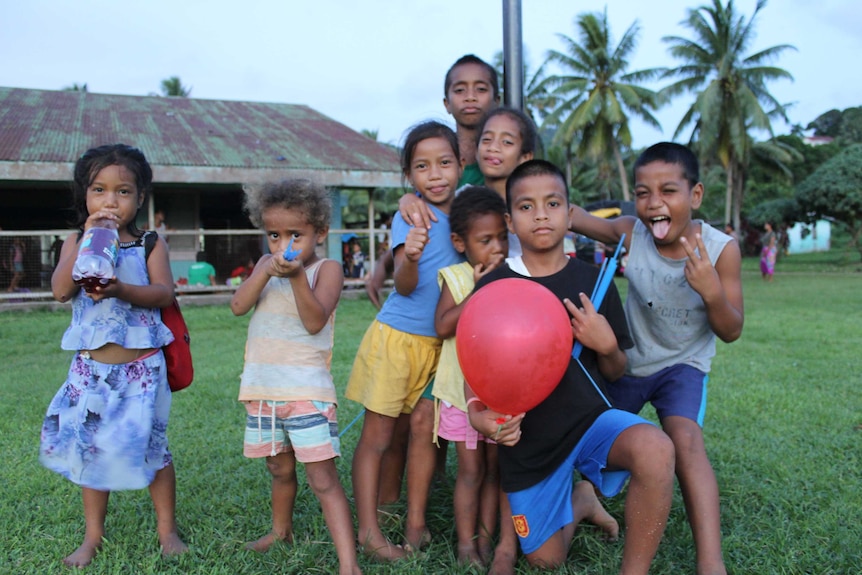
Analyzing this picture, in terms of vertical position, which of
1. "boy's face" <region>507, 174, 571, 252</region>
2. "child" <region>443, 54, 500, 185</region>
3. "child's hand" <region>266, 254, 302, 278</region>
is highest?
"child" <region>443, 54, 500, 185</region>

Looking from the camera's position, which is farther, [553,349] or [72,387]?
[72,387]

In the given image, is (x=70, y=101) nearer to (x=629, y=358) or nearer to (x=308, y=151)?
(x=308, y=151)

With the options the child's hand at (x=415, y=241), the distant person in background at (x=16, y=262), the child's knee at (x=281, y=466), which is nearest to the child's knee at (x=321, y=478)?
the child's knee at (x=281, y=466)

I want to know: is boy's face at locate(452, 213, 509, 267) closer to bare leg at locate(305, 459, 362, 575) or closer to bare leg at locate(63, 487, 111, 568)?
bare leg at locate(305, 459, 362, 575)

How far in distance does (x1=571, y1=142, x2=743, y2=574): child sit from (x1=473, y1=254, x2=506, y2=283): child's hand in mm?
584

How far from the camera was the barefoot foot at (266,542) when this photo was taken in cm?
276

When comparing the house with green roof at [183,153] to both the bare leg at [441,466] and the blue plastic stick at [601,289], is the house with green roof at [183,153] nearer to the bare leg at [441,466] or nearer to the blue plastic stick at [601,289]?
the bare leg at [441,466]

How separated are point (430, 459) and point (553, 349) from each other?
0.99 m

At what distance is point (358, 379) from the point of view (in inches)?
116

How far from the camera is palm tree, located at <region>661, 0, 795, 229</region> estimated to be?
94.0ft

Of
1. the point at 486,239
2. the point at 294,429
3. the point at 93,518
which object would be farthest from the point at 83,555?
the point at 486,239

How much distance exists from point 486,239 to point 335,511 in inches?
46.4

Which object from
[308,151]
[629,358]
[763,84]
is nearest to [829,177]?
[763,84]

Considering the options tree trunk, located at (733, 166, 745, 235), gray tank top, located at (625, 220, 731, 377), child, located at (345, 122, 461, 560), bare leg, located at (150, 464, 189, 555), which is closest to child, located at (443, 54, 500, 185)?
child, located at (345, 122, 461, 560)
